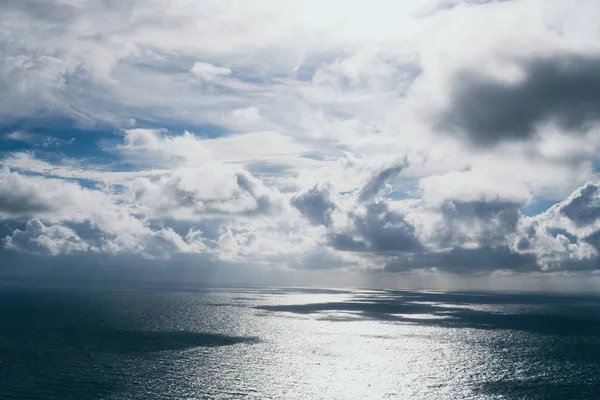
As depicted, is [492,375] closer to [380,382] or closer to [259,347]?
[380,382]

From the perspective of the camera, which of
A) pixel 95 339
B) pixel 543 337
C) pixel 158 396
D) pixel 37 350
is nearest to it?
pixel 158 396

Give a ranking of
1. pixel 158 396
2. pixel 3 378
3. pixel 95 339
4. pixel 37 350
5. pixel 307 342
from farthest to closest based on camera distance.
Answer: pixel 307 342 < pixel 95 339 < pixel 37 350 < pixel 3 378 < pixel 158 396

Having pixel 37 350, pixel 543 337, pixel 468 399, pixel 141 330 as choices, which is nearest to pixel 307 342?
pixel 141 330

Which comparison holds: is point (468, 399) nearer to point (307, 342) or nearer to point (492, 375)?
point (492, 375)

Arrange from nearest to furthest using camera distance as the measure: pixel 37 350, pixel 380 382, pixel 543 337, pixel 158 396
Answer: pixel 158 396 → pixel 380 382 → pixel 37 350 → pixel 543 337

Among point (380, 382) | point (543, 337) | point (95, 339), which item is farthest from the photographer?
point (543, 337)

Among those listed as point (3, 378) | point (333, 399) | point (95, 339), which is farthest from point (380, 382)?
point (95, 339)

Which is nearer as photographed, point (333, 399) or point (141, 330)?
point (333, 399)

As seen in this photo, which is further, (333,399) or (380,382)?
(380,382)

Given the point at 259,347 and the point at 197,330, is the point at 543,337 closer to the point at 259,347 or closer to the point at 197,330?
the point at 259,347
